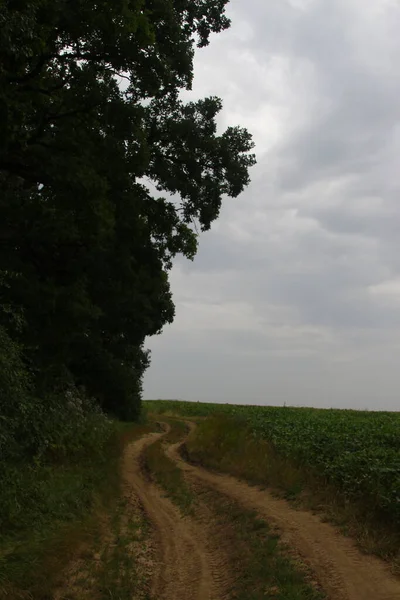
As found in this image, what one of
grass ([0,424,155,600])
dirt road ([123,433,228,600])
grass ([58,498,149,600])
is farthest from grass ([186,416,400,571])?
grass ([0,424,155,600])

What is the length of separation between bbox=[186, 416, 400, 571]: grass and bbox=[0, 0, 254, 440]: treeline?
5.45 metres

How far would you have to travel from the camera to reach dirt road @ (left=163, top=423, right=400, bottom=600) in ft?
21.5

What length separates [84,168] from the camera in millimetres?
11984

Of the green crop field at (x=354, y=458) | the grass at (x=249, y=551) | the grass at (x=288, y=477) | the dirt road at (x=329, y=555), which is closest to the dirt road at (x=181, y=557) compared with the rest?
the grass at (x=249, y=551)

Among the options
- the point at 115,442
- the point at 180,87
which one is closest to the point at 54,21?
the point at 180,87

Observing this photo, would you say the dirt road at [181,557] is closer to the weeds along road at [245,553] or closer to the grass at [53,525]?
the weeds along road at [245,553]

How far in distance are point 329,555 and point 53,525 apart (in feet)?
14.6

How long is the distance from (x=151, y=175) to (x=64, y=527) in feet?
37.0

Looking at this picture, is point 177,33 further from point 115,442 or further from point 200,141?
point 115,442

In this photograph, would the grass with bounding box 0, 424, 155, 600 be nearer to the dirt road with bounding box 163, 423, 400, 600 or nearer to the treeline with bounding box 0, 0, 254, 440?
the treeline with bounding box 0, 0, 254, 440

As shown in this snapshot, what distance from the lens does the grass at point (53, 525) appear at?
615 cm

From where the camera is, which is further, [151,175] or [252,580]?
[151,175]

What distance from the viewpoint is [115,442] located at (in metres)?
18.8

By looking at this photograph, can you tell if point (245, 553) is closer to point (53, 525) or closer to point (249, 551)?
point (249, 551)
